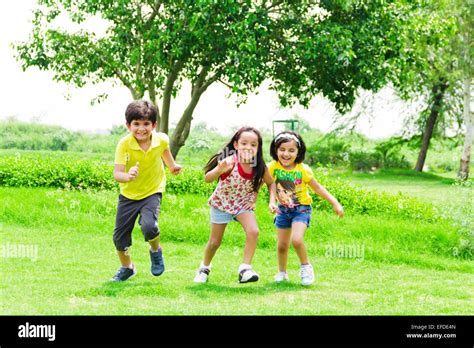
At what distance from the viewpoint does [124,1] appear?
16703mm

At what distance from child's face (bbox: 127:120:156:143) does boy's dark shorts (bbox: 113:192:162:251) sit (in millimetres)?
555

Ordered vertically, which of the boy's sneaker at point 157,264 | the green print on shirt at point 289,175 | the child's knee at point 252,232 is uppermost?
the green print on shirt at point 289,175

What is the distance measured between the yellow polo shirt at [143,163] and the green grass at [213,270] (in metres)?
0.86

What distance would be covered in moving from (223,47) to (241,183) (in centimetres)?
1105

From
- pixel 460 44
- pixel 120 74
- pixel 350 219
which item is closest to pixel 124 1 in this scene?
pixel 120 74

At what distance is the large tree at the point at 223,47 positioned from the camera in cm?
1564

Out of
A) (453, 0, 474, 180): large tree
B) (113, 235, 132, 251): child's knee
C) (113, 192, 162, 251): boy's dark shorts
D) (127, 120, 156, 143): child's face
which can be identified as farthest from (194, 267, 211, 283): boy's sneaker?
(453, 0, 474, 180): large tree

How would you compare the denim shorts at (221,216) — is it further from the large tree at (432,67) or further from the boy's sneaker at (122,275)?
the large tree at (432,67)

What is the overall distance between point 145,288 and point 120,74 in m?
12.9

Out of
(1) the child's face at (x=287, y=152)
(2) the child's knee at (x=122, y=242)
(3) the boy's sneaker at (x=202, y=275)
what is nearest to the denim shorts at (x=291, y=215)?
(1) the child's face at (x=287, y=152)

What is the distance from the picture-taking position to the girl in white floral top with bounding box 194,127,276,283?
6.27 meters

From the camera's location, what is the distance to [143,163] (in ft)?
20.3

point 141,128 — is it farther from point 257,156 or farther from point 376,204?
point 376,204

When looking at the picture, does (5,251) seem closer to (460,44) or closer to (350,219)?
(350,219)
